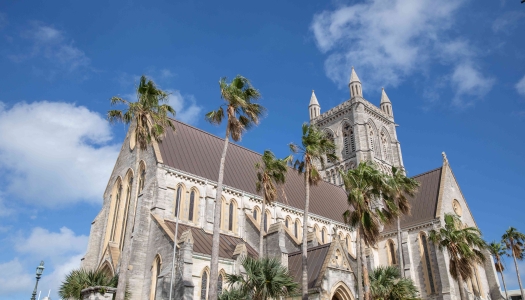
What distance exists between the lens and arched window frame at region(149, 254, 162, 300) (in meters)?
25.5

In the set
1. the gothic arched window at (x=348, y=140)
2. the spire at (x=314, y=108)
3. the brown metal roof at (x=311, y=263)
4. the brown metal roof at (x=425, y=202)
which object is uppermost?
the spire at (x=314, y=108)

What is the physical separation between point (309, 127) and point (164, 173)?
35.1ft

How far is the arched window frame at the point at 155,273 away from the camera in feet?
83.7

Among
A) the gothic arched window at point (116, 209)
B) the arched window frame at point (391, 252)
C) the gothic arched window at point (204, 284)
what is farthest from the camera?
the arched window frame at point (391, 252)

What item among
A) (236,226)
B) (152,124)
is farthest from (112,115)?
(236,226)

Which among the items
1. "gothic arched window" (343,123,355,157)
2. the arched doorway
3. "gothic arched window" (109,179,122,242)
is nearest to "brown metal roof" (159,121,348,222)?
"gothic arched window" (109,179,122,242)

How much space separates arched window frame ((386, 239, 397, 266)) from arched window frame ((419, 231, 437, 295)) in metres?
3.32

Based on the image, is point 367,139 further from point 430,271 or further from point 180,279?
point 180,279

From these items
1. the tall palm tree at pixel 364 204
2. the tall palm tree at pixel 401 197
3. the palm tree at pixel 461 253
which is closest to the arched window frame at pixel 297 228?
the tall palm tree at pixel 401 197

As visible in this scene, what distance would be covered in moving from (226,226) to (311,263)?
8270 mm

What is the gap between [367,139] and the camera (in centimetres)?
5612

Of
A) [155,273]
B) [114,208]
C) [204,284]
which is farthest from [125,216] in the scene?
[204,284]

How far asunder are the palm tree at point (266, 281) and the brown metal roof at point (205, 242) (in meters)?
6.16

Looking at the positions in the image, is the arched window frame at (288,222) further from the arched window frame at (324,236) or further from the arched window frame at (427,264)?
the arched window frame at (427,264)
